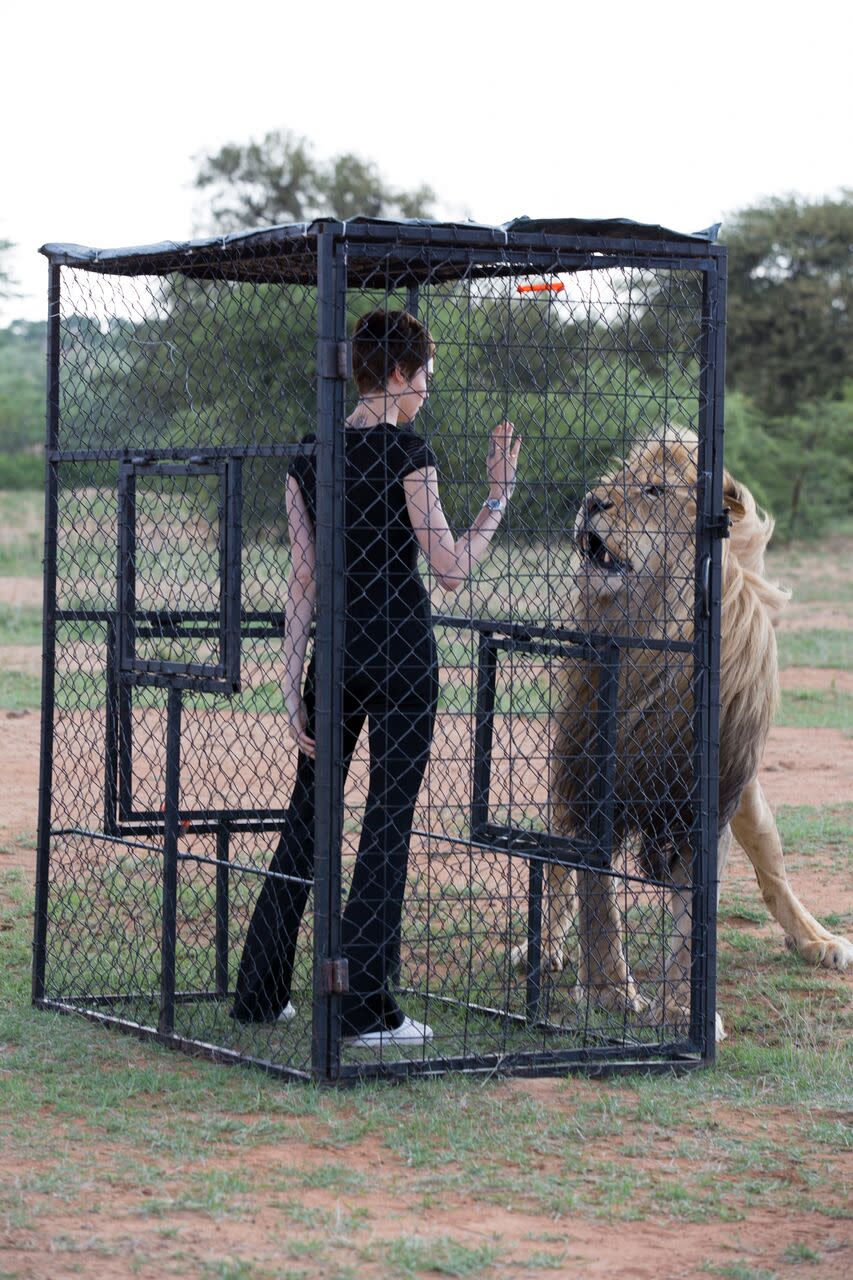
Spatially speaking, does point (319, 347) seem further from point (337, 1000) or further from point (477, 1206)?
point (477, 1206)

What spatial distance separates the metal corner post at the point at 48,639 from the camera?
16.3 feet

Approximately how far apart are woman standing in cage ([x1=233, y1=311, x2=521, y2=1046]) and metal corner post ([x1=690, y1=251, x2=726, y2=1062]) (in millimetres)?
585

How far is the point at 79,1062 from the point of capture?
4.52 meters

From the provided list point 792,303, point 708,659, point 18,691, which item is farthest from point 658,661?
point 792,303

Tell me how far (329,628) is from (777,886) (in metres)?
2.40

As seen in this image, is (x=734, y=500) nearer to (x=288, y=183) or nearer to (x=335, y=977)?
(x=335, y=977)

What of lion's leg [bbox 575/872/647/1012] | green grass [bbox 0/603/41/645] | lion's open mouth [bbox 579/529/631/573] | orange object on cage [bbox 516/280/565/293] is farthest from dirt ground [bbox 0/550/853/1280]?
green grass [bbox 0/603/41/645]

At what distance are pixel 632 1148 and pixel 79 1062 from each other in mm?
1522

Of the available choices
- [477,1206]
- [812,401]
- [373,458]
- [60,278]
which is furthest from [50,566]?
[812,401]

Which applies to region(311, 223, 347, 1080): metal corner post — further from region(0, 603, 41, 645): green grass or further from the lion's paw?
region(0, 603, 41, 645): green grass

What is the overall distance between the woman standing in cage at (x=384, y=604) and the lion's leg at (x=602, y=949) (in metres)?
0.65

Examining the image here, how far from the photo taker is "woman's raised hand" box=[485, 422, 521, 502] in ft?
14.1

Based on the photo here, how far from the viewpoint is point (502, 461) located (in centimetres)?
437

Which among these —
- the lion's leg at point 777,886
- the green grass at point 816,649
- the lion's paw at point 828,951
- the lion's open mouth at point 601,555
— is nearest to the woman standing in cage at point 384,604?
the lion's open mouth at point 601,555
